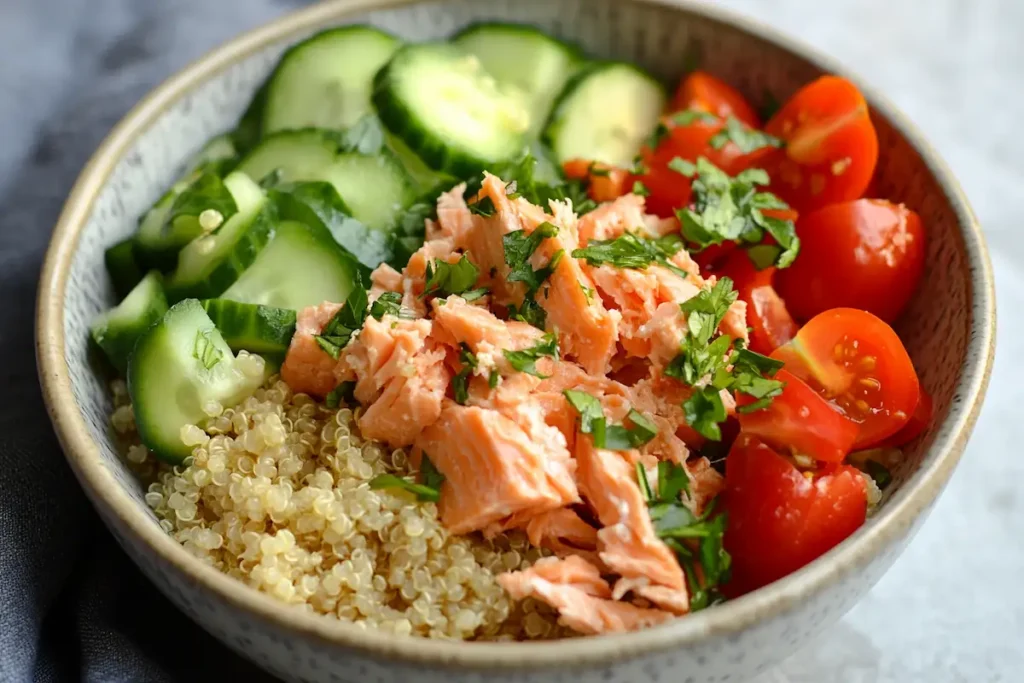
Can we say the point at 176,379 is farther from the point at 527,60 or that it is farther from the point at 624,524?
the point at 527,60

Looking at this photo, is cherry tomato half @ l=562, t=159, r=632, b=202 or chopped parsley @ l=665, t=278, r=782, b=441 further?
cherry tomato half @ l=562, t=159, r=632, b=202

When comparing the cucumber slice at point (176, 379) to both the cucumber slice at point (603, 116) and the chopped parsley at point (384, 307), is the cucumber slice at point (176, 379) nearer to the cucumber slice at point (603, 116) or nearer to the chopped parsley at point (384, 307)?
the chopped parsley at point (384, 307)

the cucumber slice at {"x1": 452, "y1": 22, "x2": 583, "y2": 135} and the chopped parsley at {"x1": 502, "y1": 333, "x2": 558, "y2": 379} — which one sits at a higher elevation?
the cucumber slice at {"x1": 452, "y1": 22, "x2": 583, "y2": 135}

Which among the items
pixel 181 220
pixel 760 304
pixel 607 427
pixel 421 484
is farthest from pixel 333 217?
pixel 760 304

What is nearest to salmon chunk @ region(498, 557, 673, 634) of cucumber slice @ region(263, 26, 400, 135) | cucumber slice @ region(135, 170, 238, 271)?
cucumber slice @ region(135, 170, 238, 271)

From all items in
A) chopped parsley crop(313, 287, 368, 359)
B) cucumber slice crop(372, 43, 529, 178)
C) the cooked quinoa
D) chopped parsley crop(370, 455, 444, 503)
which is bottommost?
the cooked quinoa

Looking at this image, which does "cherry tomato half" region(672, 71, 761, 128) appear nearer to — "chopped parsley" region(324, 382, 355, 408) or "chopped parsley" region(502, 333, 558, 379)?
"chopped parsley" region(502, 333, 558, 379)

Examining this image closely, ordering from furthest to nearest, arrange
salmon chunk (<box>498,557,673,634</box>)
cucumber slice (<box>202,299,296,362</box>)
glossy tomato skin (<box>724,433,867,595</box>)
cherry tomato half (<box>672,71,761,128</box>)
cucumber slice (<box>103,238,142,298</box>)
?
cherry tomato half (<box>672,71,761,128</box>) → cucumber slice (<box>103,238,142,298</box>) → cucumber slice (<box>202,299,296,362</box>) → glossy tomato skin (<box>724,433,867,595</box>) → salmon chunk (<box>498,557,673,634</box>)
